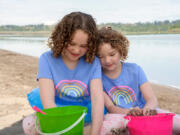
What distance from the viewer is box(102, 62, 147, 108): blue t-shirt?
213cm

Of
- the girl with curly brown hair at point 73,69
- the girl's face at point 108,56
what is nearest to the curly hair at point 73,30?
the girl with curly brown hair at point 73,69

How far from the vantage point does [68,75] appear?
1.98 meters

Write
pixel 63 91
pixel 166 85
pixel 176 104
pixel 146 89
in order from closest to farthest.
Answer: pixel 63 91 < pixel 146 89 < pixel 176 104 < pixel 166 85

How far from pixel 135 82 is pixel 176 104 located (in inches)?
67.6

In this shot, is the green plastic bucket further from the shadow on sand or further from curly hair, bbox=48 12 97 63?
the shadow on sand

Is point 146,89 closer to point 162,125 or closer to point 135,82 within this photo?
point 135,82

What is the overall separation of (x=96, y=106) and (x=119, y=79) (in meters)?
0.40

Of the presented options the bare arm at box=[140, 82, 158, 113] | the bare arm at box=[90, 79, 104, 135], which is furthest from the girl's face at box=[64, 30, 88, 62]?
the bare arm at box=[140, 82, 158, 113]

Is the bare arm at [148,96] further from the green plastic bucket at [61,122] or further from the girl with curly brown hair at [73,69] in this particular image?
the green plastic bucket at [61,122]

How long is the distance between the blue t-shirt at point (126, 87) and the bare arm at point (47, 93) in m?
0.49

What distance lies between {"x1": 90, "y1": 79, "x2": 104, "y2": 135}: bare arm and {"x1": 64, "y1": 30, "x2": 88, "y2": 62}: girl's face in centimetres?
24

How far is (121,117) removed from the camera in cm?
190

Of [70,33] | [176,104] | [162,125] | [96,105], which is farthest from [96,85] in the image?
[176,104]

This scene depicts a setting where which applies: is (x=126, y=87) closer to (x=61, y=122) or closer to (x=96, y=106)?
(x=96, y=106)
